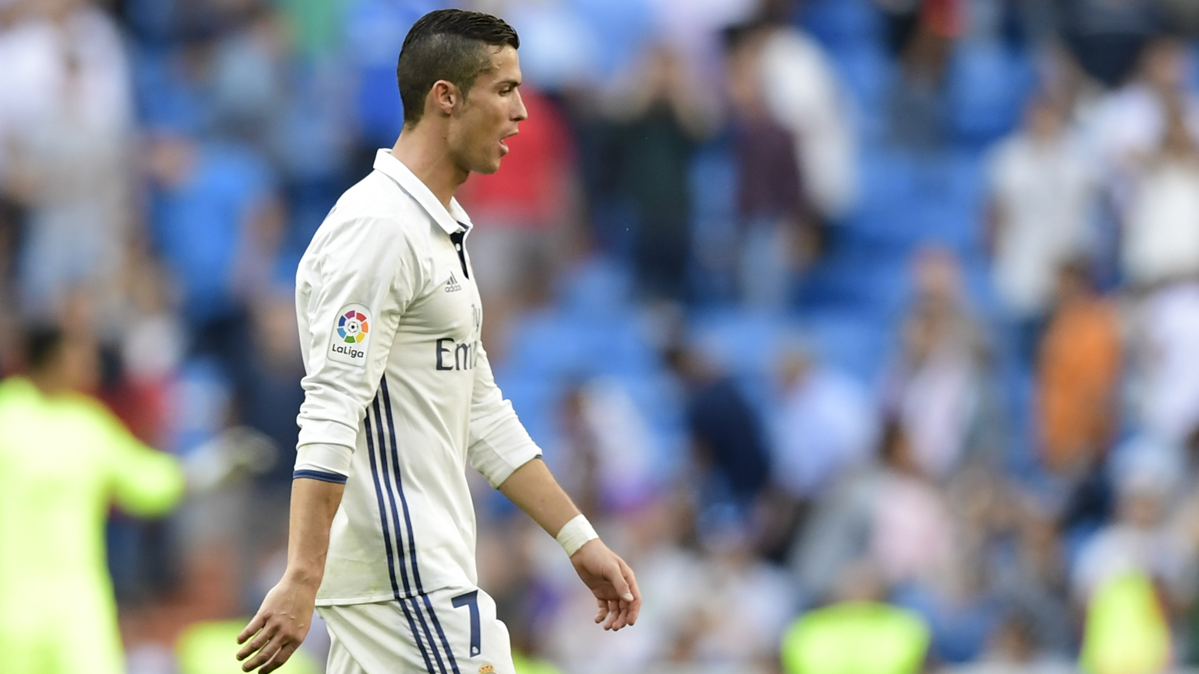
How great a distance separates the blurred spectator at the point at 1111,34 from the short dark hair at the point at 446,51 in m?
9.98

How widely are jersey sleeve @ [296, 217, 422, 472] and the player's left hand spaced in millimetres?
740

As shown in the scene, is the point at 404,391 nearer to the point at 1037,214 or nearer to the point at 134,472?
the point at 134,472

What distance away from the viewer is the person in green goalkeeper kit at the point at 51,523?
26.1ft

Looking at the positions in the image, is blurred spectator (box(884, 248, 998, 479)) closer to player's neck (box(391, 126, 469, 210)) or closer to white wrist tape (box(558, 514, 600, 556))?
white wrist tape (box(558, 514, 600, 556))

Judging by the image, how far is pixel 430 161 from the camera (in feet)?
13.3

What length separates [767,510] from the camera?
415 inches

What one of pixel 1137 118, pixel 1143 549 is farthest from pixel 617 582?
pixel 1137 118

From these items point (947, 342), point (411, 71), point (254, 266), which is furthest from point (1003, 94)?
point (411, 71)

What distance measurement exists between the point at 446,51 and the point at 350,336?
2.25ft

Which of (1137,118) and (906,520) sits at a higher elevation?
(1137,118)

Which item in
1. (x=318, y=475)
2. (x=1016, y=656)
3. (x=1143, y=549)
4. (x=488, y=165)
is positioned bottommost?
(x=318, y=475)

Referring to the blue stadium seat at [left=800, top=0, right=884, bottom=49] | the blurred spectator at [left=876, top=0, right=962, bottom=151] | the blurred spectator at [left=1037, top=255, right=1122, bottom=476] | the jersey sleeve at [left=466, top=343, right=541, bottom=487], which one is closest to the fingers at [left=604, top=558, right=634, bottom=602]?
the jersey sleeve at [left=466, top=343, right=541, bottom=487]

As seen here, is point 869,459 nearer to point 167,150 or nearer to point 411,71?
point 167,150

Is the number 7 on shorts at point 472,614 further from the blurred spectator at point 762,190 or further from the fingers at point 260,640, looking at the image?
the blurred spectator at point 762,190
